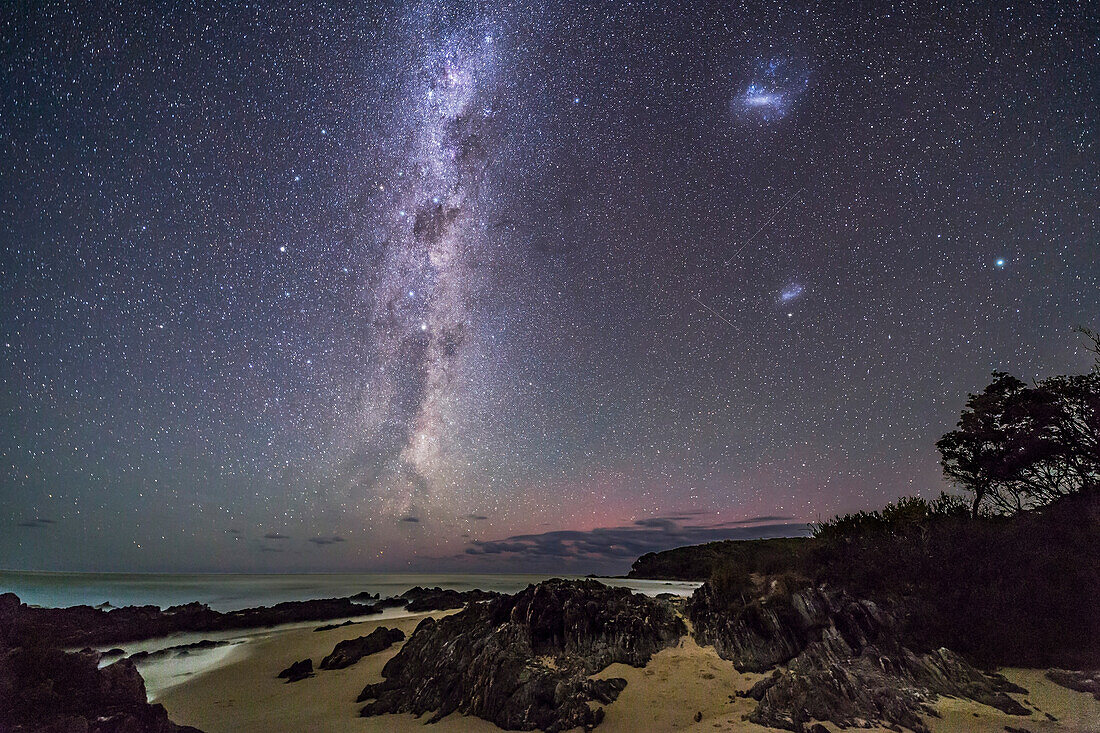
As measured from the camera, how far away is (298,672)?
1555 centimetres

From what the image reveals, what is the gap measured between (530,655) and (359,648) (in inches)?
318

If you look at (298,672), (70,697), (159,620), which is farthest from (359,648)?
(159,620)

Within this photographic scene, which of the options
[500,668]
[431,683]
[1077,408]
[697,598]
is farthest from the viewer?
[1077,408]

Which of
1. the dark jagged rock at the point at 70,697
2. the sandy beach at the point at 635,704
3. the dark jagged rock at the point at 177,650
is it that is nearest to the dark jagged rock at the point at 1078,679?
the sandy beach at the point at 635,704

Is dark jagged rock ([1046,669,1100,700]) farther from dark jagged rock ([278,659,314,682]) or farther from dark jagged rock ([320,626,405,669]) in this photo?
dark jagged rock ([278,659,314,682])

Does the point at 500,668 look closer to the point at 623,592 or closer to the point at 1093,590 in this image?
the point at 623,592

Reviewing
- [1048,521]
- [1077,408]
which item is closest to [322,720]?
[1048,521]

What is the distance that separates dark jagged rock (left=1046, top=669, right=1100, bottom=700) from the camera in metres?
9.67

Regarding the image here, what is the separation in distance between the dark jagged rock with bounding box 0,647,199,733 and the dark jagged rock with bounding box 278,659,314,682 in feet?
21.5

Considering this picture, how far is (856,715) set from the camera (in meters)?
8.80

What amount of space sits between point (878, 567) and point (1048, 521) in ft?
20.4

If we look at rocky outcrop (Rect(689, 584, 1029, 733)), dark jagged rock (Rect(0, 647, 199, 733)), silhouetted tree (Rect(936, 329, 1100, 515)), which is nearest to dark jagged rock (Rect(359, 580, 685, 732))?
rocky outcrop (Rect(689, 584, 1029, 733))

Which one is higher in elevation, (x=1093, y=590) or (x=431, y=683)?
(x=1093, y=590)

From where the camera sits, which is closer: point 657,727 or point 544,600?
point 657,727
